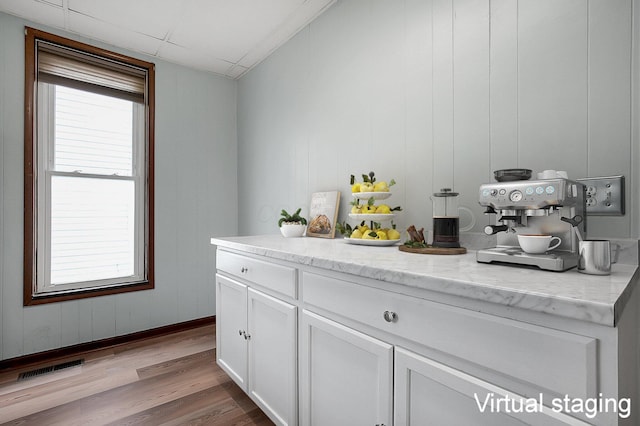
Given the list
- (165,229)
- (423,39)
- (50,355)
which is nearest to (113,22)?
(165,229)

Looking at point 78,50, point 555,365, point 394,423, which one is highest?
point 78,50

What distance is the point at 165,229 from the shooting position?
2.94m

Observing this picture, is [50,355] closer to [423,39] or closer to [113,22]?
[113,22]

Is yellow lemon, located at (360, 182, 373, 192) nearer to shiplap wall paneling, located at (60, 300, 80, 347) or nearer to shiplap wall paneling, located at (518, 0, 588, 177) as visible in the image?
shiplap wall paneling, located at (518, 0, 588, 177)

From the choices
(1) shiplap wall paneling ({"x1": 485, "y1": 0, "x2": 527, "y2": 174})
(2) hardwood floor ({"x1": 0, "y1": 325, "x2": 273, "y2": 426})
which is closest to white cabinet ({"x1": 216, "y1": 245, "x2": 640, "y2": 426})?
(2) hardwood floor ({"x1": 0, "y1": 325, "x2": 273, "y2": 426})

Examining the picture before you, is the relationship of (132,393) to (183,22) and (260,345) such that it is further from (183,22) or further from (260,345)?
(183,22)

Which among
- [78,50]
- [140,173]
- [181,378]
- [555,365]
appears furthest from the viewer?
[140,173]

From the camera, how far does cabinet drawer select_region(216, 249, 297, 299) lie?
139cm

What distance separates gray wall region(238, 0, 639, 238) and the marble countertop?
0.42 m

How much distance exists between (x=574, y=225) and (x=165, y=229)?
9.74 feet

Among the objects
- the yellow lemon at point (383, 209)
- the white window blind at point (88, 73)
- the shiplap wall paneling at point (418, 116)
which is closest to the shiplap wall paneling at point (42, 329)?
the white window blind at point (88, 73)

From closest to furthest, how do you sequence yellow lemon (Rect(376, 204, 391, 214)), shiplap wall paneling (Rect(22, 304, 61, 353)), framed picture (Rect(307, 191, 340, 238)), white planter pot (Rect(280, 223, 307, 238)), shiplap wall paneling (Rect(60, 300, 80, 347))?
yellow lemon (Rect(376, 204, 391, 214)) → framed picture (Rect(307, 191, 340, 238)) → white planter pot (Rect(280, 223, 307, 238)) → shiplap wall paneling (Rect(22, 304, 61, 353)) → shiplap wall paneling (Rect(60, 300, 80, 347))

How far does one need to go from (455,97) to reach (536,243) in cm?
83

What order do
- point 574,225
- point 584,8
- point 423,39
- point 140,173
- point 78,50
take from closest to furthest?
point 574,225, point 584,8, point 423,39, point 78,50, point 140,173
